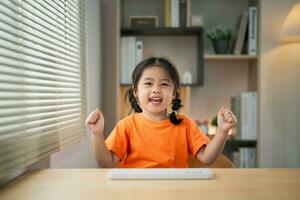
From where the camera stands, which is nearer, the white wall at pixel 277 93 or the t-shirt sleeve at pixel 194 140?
the t-shirt sleeve at pixel 194 140

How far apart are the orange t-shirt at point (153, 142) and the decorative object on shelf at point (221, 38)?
1252 millimetres

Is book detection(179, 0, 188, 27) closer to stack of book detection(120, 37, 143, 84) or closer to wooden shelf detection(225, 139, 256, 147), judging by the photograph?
stack of book detection(120, 37, 143, 84)

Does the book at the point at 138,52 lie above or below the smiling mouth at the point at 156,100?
above

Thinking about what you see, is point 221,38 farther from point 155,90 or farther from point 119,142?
point 119,142

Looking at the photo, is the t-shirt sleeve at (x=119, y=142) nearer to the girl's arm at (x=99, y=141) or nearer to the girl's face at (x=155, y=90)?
the girl's arm at (x=99, y=141)

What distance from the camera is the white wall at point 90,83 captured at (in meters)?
1.78

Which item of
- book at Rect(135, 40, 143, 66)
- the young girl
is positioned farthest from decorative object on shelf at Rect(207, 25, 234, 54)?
the young girl

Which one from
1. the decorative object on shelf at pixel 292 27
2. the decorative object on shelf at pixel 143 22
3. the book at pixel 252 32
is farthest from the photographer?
the decorative object on shelf at pixel 143 22

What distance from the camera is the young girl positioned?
134 cm

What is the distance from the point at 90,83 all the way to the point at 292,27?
137cm

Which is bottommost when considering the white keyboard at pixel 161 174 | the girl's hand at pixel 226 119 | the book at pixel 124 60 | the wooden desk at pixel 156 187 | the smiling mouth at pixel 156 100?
the wooden desk at pixel 156 187

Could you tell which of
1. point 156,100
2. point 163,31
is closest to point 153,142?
point 156,100

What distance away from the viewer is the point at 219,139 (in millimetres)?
1294

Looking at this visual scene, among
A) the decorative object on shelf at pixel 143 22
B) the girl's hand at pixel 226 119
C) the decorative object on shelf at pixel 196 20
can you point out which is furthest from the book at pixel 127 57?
the girl's hand at pixel 226 119
